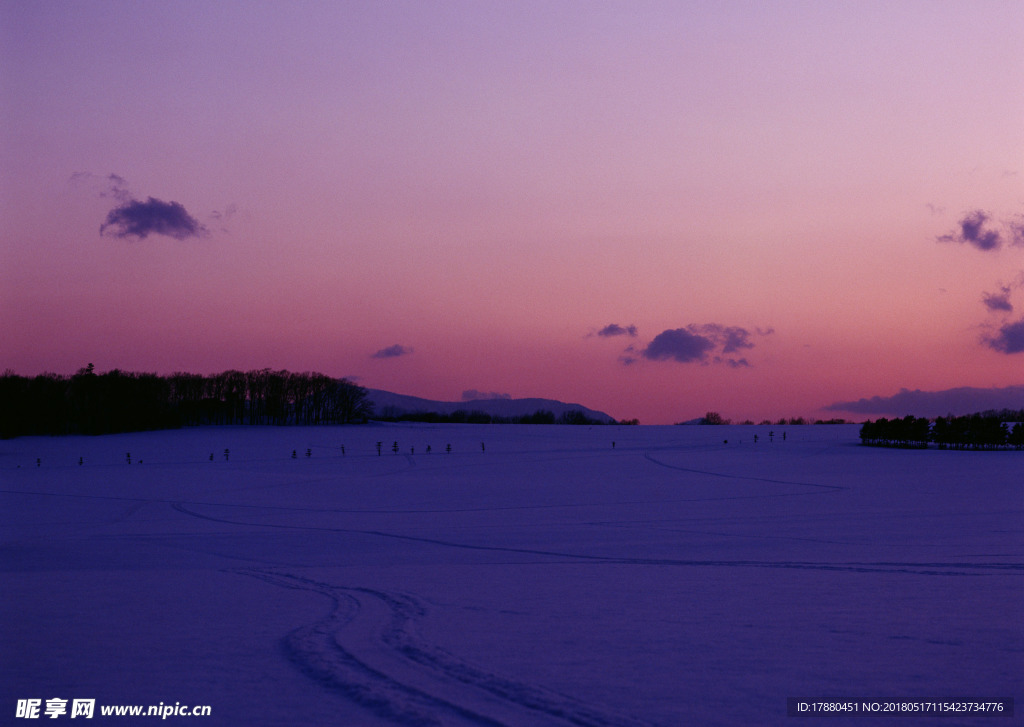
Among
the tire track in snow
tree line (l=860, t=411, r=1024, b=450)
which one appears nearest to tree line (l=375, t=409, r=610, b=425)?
tree line (l=860, t=411, r=1024, b=450)

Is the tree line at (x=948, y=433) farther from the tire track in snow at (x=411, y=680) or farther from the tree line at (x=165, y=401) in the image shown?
the tree line at (x=165, y=401)

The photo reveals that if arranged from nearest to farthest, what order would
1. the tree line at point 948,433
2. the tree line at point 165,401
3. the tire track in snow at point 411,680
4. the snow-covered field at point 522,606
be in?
1. the tire track in snow at point 411,680
2. the snow-covered field at point 522,606
3. the tree line at point 948,433
4. the tree line at point 165,401

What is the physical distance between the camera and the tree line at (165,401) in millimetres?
84000

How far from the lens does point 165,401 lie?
9694 centimetres

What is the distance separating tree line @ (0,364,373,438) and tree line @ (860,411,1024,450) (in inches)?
2527

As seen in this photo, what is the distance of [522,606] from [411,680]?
3.24 meters

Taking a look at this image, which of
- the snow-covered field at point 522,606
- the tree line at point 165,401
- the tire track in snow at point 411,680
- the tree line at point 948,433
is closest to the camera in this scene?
the tire track in snow at point 411,680

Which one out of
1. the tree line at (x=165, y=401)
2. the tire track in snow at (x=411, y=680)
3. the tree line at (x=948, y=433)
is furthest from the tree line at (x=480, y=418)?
the tire track in snow at (x=411, y=680)

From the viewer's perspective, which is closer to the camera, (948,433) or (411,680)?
(411,680)

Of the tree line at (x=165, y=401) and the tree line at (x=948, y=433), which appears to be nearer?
the tree line at (x=948, y=433)

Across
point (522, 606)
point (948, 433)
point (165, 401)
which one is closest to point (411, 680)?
point (522, 606)

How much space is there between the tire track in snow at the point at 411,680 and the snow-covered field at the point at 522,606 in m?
0.03

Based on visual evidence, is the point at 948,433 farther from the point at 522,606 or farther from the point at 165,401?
the point at 165,401

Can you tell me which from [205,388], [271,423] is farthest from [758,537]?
[205,388]
